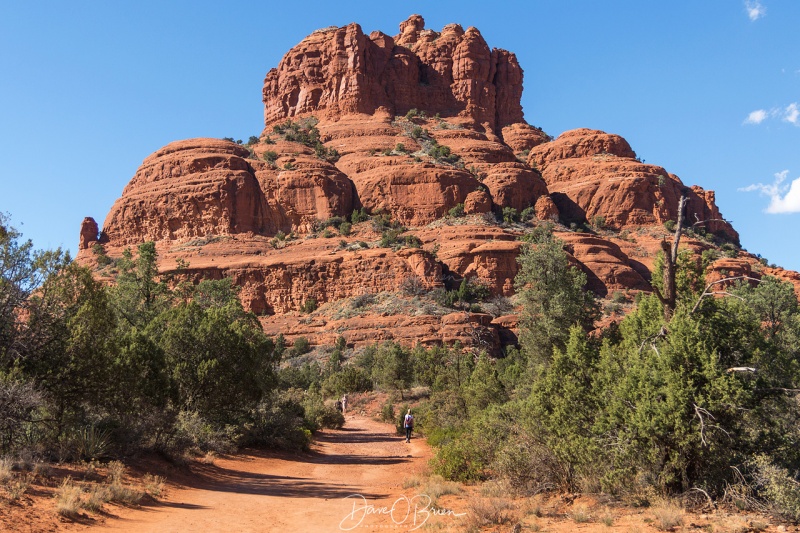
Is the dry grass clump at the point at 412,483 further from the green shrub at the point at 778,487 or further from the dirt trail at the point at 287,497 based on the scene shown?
the green shrub at the point at 778,487

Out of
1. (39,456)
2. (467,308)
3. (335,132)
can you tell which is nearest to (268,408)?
(39,456)

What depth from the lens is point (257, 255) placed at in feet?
245

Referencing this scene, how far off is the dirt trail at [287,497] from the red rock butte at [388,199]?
34429 mm

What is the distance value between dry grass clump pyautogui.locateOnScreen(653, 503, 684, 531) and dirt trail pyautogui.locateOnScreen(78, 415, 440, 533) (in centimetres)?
387

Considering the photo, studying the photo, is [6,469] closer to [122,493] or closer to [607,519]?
[122,493]

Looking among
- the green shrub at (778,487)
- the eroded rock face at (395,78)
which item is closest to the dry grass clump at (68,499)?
the green shrub at (778,487)

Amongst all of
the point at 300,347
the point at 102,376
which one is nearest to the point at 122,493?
the point at 102,376

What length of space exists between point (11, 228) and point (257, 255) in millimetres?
60691

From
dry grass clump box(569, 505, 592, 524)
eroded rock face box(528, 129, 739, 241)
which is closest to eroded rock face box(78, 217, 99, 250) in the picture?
eroded rock face box(528, 129, 739, 241)

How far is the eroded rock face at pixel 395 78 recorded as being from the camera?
102 metres

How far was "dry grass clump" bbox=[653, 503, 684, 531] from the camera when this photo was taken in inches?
349

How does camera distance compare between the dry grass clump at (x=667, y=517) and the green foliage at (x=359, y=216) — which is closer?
the dry grass clump at (x=667, y=517)

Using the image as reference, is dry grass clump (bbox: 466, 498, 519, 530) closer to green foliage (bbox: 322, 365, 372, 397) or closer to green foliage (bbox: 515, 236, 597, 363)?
green foliage (bbox: 515, 236, 597, 363)

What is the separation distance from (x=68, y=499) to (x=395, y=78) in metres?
105
